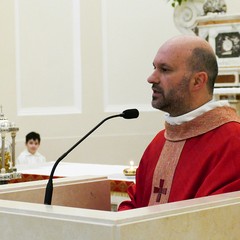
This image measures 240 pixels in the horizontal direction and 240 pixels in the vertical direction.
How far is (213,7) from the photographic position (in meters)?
8.75

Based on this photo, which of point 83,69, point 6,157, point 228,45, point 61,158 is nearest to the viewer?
point 61,158

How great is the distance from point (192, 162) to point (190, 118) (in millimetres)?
195

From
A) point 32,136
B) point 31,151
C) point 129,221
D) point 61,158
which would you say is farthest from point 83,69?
point 129,221

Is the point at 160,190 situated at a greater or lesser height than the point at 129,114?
lesser

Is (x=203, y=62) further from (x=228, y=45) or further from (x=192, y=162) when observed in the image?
(x=228, y=45)

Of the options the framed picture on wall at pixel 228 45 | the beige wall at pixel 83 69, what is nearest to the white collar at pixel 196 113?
the framed picture on wall at pixel 228 45

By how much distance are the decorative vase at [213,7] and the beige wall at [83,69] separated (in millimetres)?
2086

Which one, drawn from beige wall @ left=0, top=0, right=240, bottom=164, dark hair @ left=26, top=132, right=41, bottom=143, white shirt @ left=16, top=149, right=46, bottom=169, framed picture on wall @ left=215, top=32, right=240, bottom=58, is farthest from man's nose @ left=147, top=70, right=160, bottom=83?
beige wall @ left=0, top=0, right=240, bottom=164

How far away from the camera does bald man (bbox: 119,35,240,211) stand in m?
3.40

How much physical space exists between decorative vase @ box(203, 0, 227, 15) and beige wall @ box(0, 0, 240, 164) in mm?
2086

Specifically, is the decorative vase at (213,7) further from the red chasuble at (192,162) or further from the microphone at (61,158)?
the microphone at (61,158)

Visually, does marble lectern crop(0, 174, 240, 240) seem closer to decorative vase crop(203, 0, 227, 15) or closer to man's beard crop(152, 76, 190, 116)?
man's beard crop(152, 76, 190, 116)

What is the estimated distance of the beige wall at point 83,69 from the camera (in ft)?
35.9

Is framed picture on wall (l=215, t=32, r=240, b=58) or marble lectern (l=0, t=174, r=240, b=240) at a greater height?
framed picture on wall (l=215, t=32, r=240, b=58)
